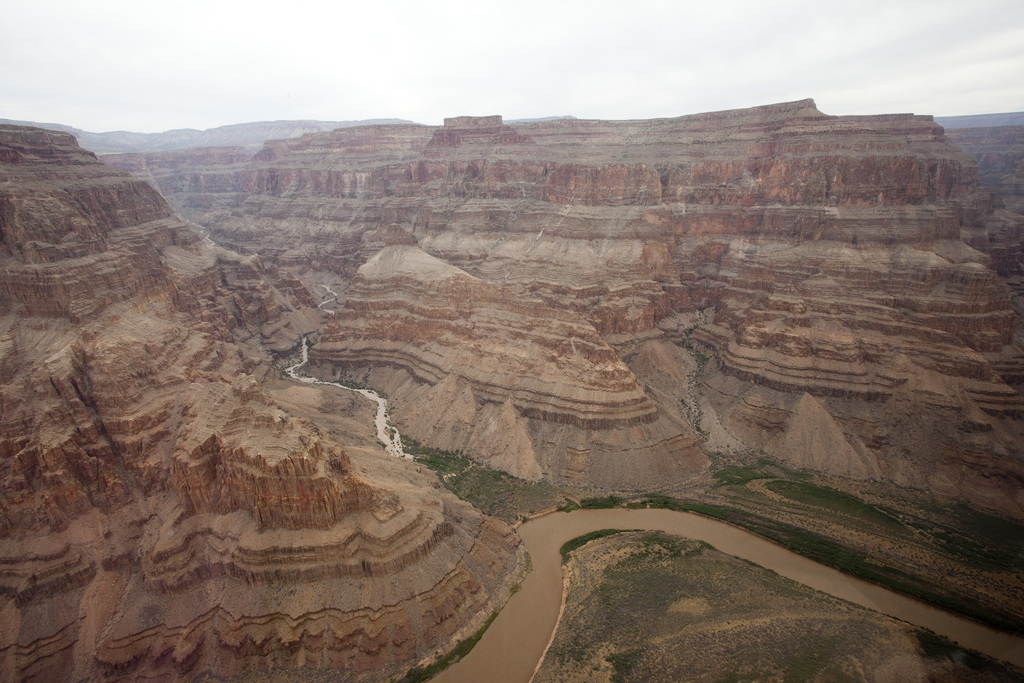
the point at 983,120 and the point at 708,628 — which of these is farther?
the point at 983,120

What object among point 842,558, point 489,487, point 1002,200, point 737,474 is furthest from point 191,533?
point 1002,200

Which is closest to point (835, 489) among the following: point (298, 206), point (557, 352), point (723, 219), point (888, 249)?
point (557, 352)

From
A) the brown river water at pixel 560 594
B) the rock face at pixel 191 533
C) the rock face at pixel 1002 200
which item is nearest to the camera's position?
the rock face at pixel 191 533

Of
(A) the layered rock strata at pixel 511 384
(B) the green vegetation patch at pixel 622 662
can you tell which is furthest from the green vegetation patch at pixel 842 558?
(B) the green vegetation patch at pixel 622 662

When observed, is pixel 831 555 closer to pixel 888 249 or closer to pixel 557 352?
pixel 557 352

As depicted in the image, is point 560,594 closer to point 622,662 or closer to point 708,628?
point 622,662

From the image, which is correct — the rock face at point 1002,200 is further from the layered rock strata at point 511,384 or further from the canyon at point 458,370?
the layered rock strata at point 511,384
